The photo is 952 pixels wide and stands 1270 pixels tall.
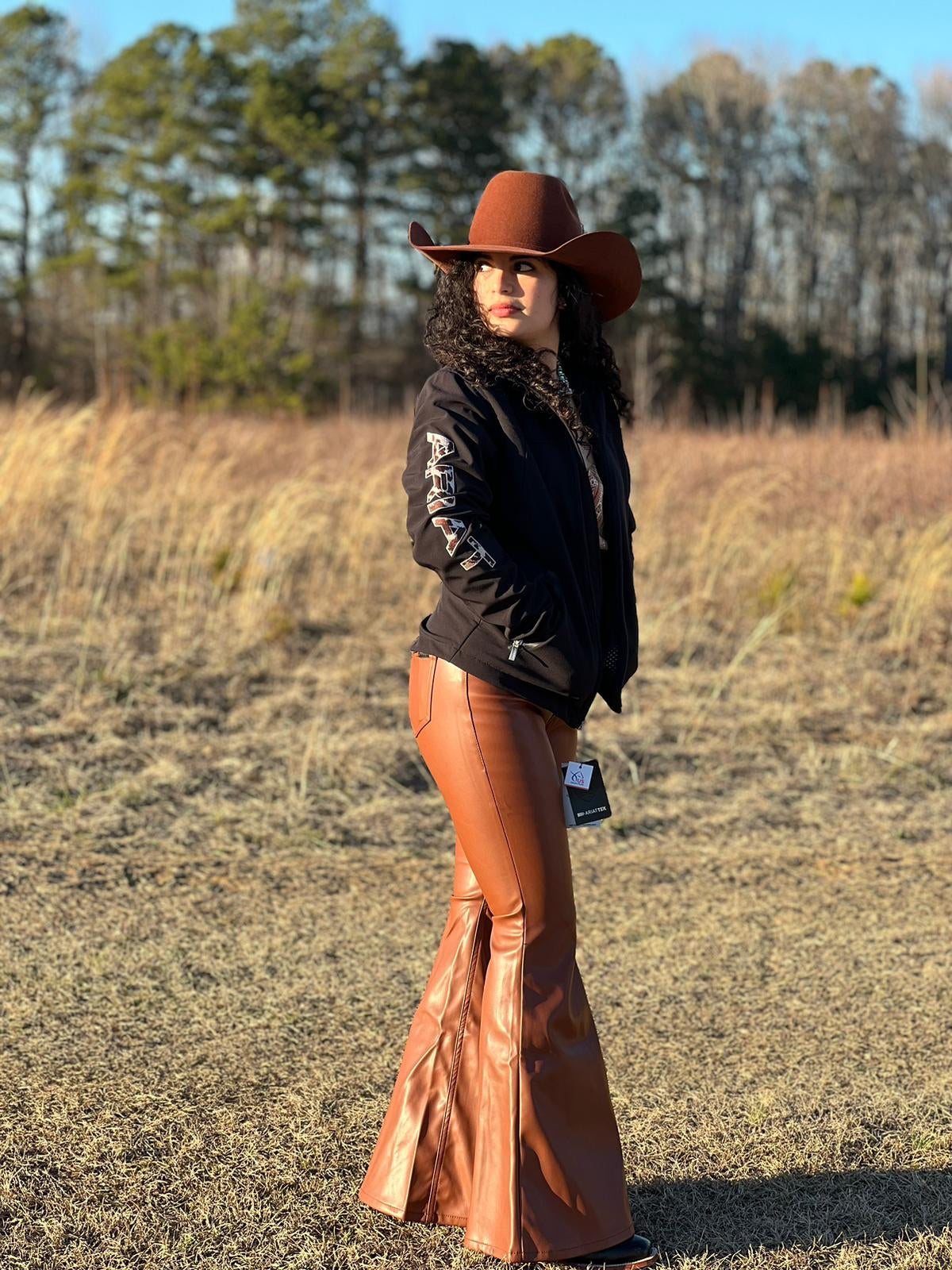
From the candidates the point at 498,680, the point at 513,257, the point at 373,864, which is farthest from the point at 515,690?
the point at 373,864

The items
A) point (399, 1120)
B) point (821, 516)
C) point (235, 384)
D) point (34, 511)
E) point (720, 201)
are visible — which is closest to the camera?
point (399, 1120)

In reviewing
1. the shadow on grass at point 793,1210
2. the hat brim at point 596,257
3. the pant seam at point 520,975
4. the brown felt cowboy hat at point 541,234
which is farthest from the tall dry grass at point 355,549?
the pant seam at point 520,975

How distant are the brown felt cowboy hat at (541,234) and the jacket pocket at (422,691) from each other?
2.31ft

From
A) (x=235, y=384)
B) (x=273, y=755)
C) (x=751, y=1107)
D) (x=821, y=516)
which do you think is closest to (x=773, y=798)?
(x=273, y=755)

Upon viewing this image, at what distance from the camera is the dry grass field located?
269 cm

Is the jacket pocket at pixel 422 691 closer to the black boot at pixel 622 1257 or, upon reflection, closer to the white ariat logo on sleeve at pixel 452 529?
the white ariat logo on sleeve at pixel 452 529

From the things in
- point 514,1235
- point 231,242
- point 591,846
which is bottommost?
point 591,846

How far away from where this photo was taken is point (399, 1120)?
2.41m

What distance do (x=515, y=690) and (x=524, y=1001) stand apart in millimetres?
515

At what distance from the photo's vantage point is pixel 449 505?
83.0 inches

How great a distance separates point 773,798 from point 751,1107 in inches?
97.4

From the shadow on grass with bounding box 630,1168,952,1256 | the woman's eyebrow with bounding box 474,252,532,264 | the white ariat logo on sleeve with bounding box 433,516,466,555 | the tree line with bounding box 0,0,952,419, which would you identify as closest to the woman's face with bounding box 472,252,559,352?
the woman's eyebrow with bounding box 474,252,532,264

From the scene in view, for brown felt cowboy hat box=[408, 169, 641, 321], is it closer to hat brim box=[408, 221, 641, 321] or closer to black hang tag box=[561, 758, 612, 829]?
hat brim box=[408, 221, 641, 321]

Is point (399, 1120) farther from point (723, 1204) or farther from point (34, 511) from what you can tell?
point (34, 511)
